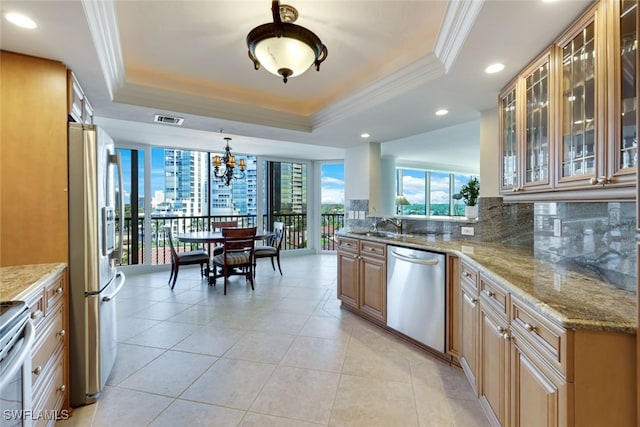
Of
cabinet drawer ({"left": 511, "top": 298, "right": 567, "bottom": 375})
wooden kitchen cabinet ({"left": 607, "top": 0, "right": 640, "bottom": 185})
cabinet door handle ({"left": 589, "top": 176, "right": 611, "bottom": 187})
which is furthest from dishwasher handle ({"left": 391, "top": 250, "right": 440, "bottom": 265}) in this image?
wooden kitchen cabinet ({"left": 607, "top": 0, "right": 640, "bottom": 185})

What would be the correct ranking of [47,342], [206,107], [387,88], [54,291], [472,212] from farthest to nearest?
[206,107] < [472,212] < [387,88] < [54,291] < [47,342]

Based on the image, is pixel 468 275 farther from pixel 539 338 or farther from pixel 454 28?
pixel 454 28

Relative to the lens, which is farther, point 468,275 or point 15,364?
point 468,275

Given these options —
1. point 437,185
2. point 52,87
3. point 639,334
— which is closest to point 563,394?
point 639,334

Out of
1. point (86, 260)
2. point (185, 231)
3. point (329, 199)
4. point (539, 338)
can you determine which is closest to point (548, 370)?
point (539, 338)

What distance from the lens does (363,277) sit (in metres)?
3.28

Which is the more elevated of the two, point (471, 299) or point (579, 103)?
point (579, 103)

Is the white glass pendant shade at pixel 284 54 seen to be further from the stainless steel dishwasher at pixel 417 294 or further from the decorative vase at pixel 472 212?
the decorative vase at pixel 472 212

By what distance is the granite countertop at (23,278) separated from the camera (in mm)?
1310

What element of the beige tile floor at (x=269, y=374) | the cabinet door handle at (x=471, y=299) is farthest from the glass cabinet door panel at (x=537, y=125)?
the beige tile floor at (x=269, y=374)

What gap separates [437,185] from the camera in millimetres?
9078

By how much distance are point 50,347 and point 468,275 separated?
8.56ft

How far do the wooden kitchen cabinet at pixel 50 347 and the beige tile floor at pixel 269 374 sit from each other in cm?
25

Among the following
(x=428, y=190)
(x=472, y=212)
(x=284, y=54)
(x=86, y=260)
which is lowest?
(x=86, y=260)
